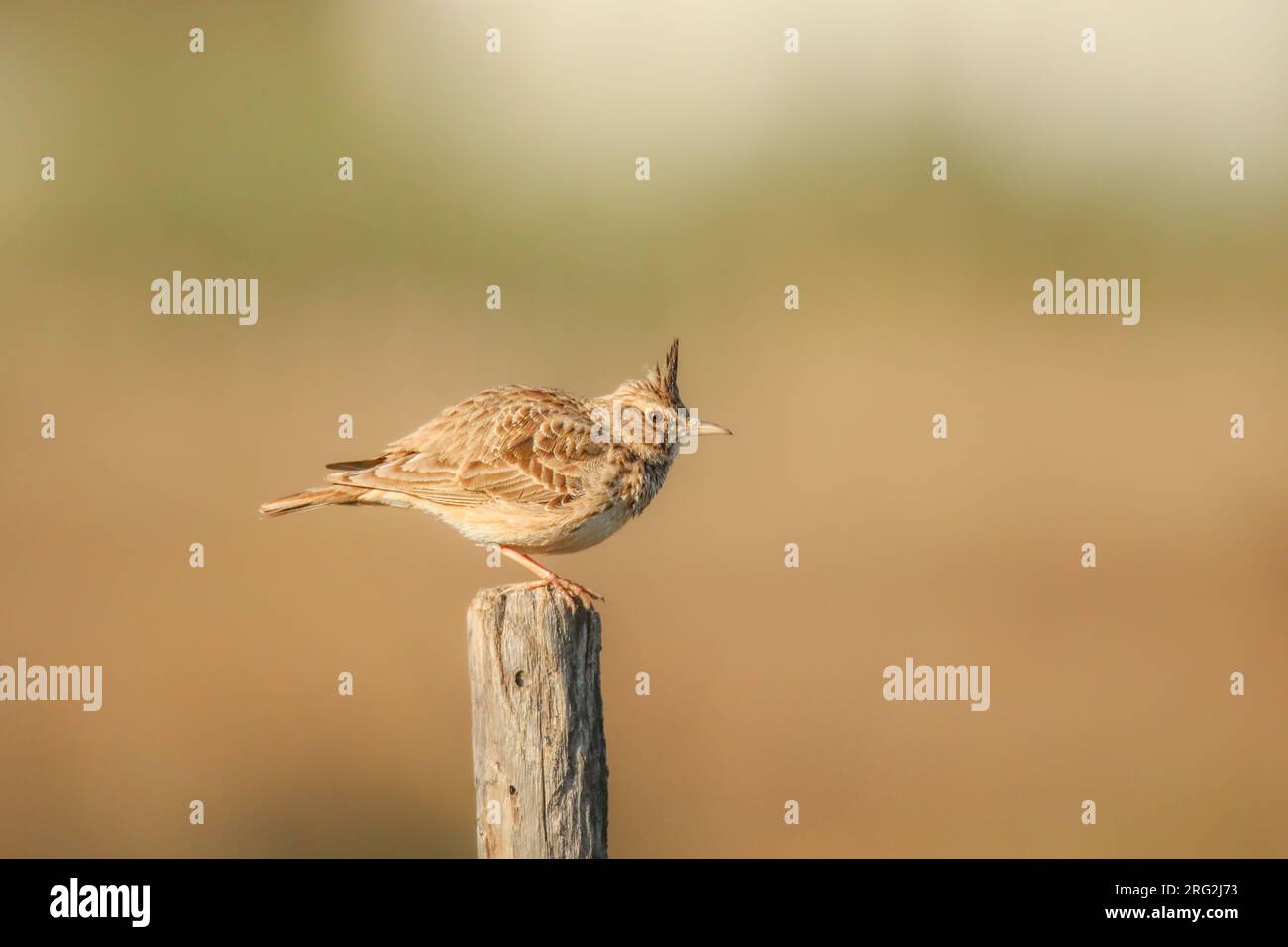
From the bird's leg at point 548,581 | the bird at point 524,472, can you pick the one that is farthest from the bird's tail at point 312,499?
the bird's leg at point 548,581

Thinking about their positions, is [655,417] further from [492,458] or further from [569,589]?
[569,589]

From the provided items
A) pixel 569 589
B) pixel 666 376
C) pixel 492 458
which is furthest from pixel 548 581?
pixel 666 376

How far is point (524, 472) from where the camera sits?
6.66 meters

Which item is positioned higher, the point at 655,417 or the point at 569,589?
the point at 655,417

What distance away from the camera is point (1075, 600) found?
15.1 meters

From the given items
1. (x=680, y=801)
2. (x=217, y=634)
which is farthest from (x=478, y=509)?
Result: (x=217, y=634)

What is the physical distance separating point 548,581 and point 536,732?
40.5 inches

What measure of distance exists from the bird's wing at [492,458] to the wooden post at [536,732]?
1307mm

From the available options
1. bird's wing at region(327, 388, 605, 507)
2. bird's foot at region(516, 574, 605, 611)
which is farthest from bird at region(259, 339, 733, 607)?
bird's foot at region(516, 574, 605, 611)

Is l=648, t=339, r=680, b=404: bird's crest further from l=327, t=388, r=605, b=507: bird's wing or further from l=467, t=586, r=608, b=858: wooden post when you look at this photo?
l=467, t=586, r=608, b=858: wooden post

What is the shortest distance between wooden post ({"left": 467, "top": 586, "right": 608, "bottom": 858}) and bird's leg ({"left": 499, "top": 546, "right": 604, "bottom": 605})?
33cm

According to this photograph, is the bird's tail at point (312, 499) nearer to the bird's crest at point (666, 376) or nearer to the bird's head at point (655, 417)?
the bird's head at point (655, 417)

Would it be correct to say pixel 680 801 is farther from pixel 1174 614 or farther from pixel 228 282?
pixel 228 282

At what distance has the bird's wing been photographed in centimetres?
666
